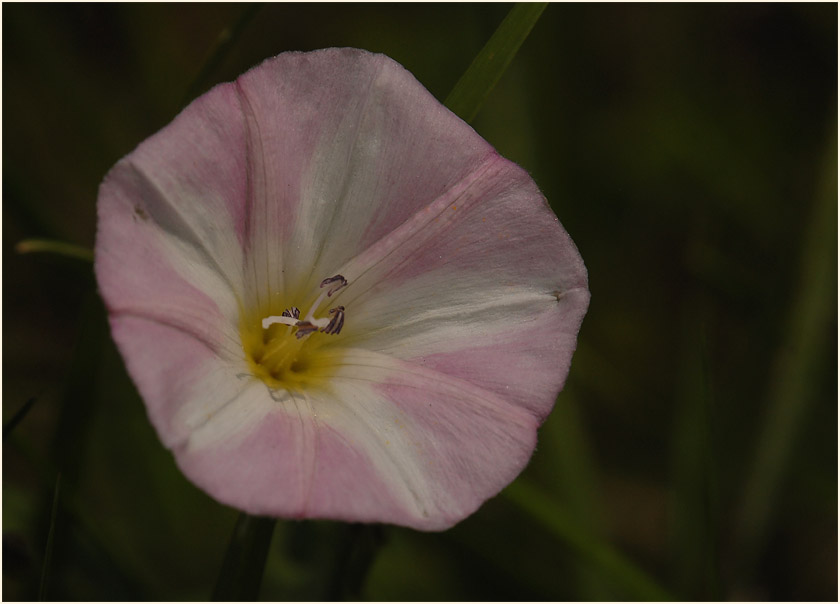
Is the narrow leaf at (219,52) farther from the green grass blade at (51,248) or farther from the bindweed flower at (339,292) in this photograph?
the green grass blade at (51,248)

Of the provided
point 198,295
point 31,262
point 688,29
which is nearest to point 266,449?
point 198,295

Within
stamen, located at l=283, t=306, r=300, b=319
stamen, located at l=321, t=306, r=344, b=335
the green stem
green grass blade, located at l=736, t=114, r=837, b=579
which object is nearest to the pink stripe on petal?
stamen, located at l=321, t=306, r=344, b=335

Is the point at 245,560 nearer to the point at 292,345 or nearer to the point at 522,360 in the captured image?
the point at 292,345

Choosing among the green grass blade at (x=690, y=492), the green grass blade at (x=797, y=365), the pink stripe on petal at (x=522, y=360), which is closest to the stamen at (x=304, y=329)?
the pink stripe on petal at (x=522, y=360)

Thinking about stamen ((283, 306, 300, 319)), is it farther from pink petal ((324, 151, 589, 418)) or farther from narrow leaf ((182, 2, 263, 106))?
narrow leaf ((182, 2, 263, 106))

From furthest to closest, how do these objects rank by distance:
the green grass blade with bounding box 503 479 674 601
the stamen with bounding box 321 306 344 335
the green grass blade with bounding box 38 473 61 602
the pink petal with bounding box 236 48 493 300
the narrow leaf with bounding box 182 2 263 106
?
the green grass blade with bounding box 503 479 674 601
the narrow leaf with bounding box 182 2 263 106
the stamen with bounding box 321 306 344 335
the pink petal with bounding box 236 48 493 300
the green grass blade with bounding box 38 473 61 602
